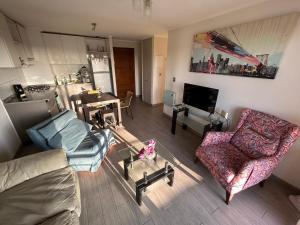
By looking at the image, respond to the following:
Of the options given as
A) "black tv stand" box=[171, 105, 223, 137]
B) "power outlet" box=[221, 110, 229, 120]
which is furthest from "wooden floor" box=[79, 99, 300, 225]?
"power outlet" box=[221, 110, 229, 120]

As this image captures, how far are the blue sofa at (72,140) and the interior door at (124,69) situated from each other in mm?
3564

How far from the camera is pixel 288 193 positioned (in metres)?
1.71

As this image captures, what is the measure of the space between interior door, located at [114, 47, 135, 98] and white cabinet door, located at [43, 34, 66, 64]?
1.74 metres

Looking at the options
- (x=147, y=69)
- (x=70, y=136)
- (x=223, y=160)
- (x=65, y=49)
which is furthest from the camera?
(x=147, y=69)

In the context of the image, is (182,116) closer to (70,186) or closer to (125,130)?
(125,130)

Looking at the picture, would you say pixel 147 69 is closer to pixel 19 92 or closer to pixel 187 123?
pixel 187 123

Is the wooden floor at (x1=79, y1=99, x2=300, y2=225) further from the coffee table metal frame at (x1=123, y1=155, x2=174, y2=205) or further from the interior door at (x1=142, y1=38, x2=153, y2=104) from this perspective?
the interior door at (x1=142, y1=38, x2=153, y2=104)

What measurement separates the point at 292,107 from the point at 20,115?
4.14 metres

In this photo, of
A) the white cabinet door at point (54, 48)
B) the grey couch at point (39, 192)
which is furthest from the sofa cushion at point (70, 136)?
the white cabinet door at point (54, 48)

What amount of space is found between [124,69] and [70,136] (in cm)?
408

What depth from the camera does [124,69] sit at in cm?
542

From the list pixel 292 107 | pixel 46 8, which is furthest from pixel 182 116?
pixel 46 8

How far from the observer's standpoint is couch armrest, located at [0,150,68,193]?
1250 millimetres

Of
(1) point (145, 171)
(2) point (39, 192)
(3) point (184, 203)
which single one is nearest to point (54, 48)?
(2) point (39, 192)
